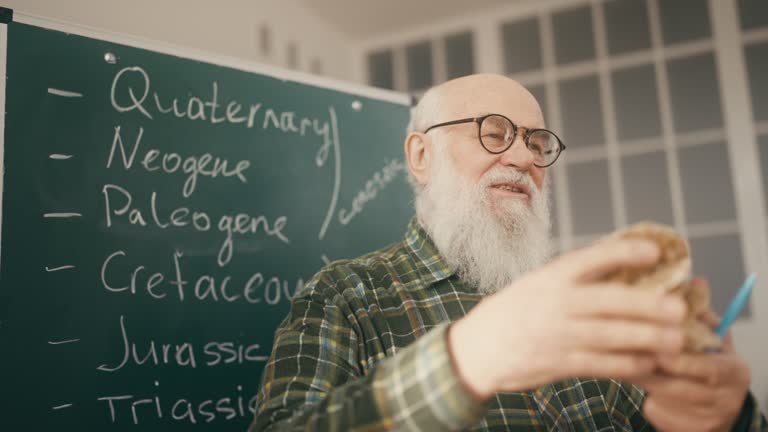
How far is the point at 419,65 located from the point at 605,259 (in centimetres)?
318

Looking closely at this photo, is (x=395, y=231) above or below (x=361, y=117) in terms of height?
below

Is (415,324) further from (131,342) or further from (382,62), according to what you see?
(382,62)

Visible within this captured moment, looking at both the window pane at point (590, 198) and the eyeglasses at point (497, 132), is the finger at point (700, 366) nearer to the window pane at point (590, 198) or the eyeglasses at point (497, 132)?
the eyeglasses at point (497, 132)

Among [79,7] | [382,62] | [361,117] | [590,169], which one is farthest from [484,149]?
[382,62]

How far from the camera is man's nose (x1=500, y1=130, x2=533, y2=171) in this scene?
4.20 feet

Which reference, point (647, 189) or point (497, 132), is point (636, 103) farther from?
point (497, 132)

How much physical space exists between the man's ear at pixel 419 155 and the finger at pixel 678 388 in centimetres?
90

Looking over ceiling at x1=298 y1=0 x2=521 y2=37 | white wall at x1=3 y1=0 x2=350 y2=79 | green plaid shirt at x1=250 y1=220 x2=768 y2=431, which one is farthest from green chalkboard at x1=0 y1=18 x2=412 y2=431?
ceiling at x1=298 y1=0 x2=521 y2=37

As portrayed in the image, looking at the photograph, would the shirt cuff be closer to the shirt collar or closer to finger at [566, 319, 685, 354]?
finger at [566, 319, 685, 354]

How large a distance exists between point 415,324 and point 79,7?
5.31ft

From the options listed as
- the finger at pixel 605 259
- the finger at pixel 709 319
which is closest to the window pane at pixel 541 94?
the finger at pixel 709 319

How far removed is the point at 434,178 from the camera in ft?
4.52

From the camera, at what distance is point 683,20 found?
9.53 ft

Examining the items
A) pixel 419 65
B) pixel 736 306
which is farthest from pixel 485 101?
pixel 419 65
